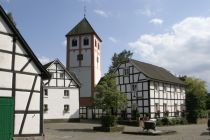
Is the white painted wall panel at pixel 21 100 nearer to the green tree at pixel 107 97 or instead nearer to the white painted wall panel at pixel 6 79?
the white painted wall panel at pixel 6 79

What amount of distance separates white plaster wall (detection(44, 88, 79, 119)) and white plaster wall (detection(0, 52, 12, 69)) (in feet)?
92.1

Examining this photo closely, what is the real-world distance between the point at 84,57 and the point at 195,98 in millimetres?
23553

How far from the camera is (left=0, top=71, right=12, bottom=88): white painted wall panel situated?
20.9 m

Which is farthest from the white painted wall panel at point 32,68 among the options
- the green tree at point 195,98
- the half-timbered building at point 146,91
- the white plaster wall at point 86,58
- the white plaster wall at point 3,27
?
the white plaster wall at point 86,58

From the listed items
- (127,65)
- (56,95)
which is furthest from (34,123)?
(127,65)

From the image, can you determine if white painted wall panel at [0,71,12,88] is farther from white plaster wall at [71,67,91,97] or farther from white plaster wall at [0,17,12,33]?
white plaster wall at [71,67,91,97]

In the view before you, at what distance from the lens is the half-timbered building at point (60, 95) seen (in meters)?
49.6

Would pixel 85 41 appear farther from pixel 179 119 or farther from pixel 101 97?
pixel 101 97

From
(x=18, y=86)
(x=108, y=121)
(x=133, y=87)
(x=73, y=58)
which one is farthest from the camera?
(x=73, y=58)

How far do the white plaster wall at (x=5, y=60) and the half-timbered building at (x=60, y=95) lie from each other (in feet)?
90.6

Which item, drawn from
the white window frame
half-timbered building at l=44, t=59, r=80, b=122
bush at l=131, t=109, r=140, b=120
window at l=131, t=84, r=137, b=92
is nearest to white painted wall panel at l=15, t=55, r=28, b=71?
bush at l=131, t=109, r=140, b=120

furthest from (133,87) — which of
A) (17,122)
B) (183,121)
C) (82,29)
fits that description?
(17,122)

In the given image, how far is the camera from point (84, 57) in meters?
Result: 72.6

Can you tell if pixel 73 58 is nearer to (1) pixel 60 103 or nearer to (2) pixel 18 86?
(1) pixel 60 103
